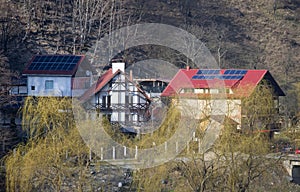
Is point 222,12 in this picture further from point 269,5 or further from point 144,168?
point 144,168

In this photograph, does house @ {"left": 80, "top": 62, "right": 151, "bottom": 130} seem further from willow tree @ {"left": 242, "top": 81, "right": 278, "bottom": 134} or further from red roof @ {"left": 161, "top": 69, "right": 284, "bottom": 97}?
willow tree @ {"left": 242, "top": 81, "right": 278, "bottom": 134}

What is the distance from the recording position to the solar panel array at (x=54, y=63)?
2888 cm

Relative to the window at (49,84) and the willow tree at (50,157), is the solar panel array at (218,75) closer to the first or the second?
the window at (49,84)

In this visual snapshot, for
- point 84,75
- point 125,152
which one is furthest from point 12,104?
point 125,152

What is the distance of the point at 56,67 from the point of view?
29.0 metres

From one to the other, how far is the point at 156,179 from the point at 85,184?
2.06 meters

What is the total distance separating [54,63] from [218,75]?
768 cm

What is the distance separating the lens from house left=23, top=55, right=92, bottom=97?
1118 inches

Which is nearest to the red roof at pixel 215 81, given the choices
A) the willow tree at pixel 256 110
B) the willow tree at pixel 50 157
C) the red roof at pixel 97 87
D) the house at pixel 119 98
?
the house at pixel 119 98

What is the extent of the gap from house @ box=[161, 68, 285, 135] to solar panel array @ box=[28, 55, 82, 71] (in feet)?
14.6

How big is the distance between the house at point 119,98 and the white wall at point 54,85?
36.9 inches

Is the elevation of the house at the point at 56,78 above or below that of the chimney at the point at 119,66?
below

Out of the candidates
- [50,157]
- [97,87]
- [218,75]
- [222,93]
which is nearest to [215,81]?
[218,75]

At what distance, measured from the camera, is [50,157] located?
17.2 m
